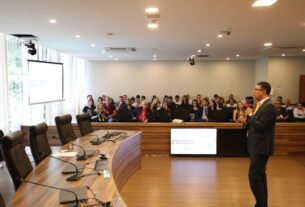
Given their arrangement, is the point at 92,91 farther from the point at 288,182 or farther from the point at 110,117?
the point at 288,182

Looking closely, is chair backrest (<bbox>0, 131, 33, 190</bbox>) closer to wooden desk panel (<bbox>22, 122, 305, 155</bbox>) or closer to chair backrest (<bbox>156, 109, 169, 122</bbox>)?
wooden desk panel (<bbox>22, 122, 305, 155</bbox>)

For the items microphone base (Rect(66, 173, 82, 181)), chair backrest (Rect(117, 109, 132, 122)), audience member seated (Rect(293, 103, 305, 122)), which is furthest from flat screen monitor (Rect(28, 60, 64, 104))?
audience member seated (Rect(293, 103, 305, 122))

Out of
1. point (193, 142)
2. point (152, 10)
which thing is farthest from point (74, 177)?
point (193, 142)

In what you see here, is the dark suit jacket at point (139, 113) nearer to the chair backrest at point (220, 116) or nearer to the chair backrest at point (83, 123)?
the chair backrest at point (220, 116)

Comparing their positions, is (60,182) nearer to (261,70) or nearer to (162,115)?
(162,115)

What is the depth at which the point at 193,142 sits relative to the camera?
6137 millimetres

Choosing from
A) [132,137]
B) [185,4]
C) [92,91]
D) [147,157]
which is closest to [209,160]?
[147,157]

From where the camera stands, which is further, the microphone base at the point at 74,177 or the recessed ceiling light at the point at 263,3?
the recessed ceiling light at the point at 263,3

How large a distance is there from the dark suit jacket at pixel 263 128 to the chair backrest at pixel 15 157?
2725 millimetres

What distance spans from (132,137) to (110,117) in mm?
4250

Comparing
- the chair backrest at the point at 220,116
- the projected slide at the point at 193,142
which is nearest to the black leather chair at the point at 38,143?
the projected slide at the point at 193,142

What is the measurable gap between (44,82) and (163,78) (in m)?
7.09

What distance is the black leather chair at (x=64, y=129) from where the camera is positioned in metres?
4.17

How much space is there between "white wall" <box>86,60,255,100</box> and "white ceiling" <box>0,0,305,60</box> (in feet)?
20.0
